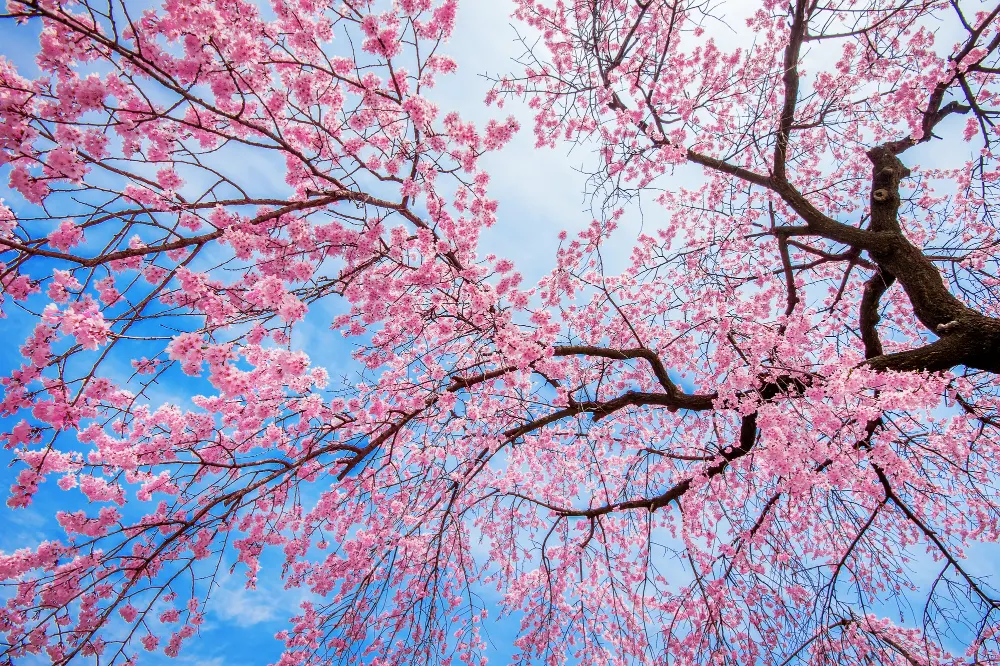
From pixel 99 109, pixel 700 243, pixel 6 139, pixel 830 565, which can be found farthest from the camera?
pixel 700 243

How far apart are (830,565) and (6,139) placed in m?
6.93

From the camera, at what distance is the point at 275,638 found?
17.9 feet

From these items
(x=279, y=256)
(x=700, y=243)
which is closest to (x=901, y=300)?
(x=700, y=243)

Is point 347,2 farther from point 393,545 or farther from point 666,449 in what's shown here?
point 666,449

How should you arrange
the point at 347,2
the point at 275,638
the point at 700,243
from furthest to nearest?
the point at 700,243 < the point at 275,638 < the point at 347,2

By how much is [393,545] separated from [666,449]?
3315 mm

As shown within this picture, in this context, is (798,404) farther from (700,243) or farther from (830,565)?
(700,243)

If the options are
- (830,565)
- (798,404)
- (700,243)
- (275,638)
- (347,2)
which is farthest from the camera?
(700,243)

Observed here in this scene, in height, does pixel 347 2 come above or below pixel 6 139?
above

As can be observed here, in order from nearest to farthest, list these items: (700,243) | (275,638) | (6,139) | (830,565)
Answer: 1. (6,139)
2. (830,565)
3. (275,638)
4. (700,243)

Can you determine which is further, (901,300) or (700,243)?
(901,300)

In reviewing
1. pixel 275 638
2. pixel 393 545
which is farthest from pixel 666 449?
pixel 275 638

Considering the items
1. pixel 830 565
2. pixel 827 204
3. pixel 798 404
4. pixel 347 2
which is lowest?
pixel 830 565

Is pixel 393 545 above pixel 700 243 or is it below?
below
